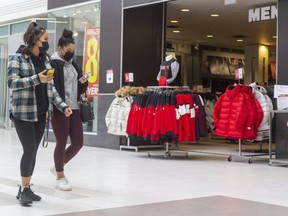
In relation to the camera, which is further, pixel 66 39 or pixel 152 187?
pixel 152 187

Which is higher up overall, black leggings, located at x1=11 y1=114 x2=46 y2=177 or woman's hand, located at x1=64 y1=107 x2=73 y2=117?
woman's hand, located at x1=64 y1=107 x2=73 y2=117

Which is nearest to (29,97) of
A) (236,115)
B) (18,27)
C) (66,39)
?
(66,39)

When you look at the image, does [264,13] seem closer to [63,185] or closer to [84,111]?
[84,111]

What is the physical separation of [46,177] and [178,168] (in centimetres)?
211

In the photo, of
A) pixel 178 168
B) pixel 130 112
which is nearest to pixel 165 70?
pixel 130 112

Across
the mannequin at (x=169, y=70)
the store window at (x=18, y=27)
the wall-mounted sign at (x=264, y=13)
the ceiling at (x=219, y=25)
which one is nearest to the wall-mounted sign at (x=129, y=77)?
the mannequin at (x=169, y=70)

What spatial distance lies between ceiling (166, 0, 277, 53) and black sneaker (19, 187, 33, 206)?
7.00 m

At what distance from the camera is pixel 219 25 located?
1442 centimetres

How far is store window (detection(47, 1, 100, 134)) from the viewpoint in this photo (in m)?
11.3

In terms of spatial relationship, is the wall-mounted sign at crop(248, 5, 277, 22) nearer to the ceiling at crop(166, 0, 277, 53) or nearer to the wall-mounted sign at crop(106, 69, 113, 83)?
the ceiling at crop(166, 0, 277, 53)

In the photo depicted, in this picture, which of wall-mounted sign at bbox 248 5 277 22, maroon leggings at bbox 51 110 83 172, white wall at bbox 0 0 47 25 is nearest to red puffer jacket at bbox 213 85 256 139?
wall-mounted sign at bbox 248 5 277 22

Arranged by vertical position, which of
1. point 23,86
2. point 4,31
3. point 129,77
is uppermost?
point 4,31

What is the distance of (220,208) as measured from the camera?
14.8 feet

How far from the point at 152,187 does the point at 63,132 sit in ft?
3.79
